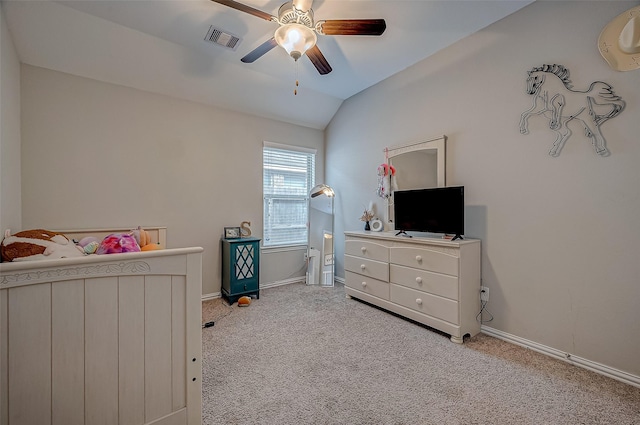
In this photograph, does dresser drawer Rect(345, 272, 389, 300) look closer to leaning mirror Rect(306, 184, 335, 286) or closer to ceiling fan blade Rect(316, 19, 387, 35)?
leaning mirror Rect(306, 184, 335, 286)

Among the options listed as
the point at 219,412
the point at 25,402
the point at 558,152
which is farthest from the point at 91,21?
the point at 558,152

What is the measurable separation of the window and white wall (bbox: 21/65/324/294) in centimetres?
15

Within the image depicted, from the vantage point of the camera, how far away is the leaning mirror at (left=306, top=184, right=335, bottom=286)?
4020 millimetres

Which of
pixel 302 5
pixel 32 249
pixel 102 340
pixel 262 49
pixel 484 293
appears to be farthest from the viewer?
pixel 484 293

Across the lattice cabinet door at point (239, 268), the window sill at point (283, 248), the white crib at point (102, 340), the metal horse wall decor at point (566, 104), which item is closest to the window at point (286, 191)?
the window sill at point (283, 248)

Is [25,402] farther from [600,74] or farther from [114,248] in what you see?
[600,74]

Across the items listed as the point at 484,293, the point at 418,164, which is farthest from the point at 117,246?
the point at 484,293

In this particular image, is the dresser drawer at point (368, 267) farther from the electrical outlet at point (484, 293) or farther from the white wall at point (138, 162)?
the white wall at point (138, 162)

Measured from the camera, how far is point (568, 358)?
2.00 meters

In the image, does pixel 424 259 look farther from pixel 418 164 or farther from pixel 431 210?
pixel 418 164

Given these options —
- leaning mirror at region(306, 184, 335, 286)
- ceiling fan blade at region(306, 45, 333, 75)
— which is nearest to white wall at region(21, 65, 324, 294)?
leaning mirror at region(306, 184, 335, 286)

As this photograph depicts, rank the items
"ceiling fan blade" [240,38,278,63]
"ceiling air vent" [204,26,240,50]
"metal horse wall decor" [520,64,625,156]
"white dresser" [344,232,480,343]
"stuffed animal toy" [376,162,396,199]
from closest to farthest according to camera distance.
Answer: "metal horse wall decor" [520,64,625,156] < "ceiling fan blade" [240,38,278,63] < "white dresser" [344,232,480,343] < "ceiling air vent" [204,26,240,50] < "stuffed animal toy" [376,162,396,199]

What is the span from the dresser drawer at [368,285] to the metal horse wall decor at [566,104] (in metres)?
1.93

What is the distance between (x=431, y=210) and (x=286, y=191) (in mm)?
2193
